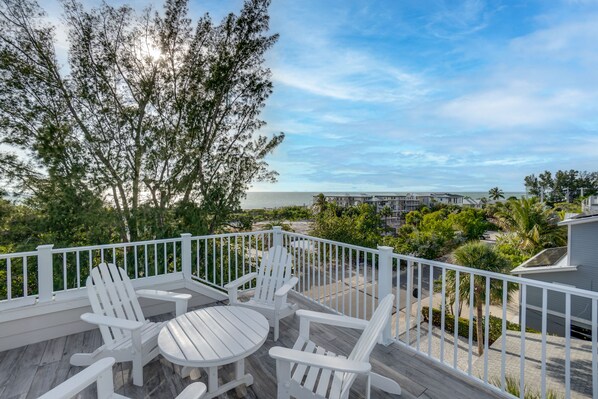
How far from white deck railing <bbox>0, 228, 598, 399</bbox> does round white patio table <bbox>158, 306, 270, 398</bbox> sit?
115 centimetres

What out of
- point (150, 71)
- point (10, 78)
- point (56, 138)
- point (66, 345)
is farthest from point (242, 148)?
point (66, 345)

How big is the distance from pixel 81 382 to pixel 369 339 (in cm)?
151

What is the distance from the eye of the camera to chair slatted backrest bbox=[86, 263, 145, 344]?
2475 millimetres

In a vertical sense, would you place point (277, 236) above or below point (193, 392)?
above

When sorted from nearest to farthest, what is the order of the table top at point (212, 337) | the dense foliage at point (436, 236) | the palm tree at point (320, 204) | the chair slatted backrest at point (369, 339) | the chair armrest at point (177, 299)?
the chair slatted backrest at point (369, 339) < the table top at point (212, 337) < the chair armrest at point (177, 299) < the dense foliage at point (436, 236) < the palm tree at point (320, 204)

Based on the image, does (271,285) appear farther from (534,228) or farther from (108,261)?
(534,228)

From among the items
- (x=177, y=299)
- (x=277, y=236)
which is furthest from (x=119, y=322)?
(x=277, y=236)

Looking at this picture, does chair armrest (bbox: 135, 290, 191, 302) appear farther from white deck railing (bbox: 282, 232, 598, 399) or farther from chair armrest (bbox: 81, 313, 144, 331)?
white deck railing (bbox: 282, 232, 598, 399)

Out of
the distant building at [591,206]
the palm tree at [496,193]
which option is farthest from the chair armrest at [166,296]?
the palm tree at [496,193]

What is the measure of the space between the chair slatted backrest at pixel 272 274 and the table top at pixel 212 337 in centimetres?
95

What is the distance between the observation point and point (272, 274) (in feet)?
11.9

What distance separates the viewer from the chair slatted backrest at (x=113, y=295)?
2.47 meters

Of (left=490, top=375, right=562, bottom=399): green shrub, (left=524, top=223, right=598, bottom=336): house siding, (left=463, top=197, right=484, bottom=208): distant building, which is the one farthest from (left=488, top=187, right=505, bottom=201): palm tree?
(left=490, top=375, right=562, bottom=399): green shrub

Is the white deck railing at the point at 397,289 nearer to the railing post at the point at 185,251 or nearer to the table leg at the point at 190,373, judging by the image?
the railing post at the point at 185,251
